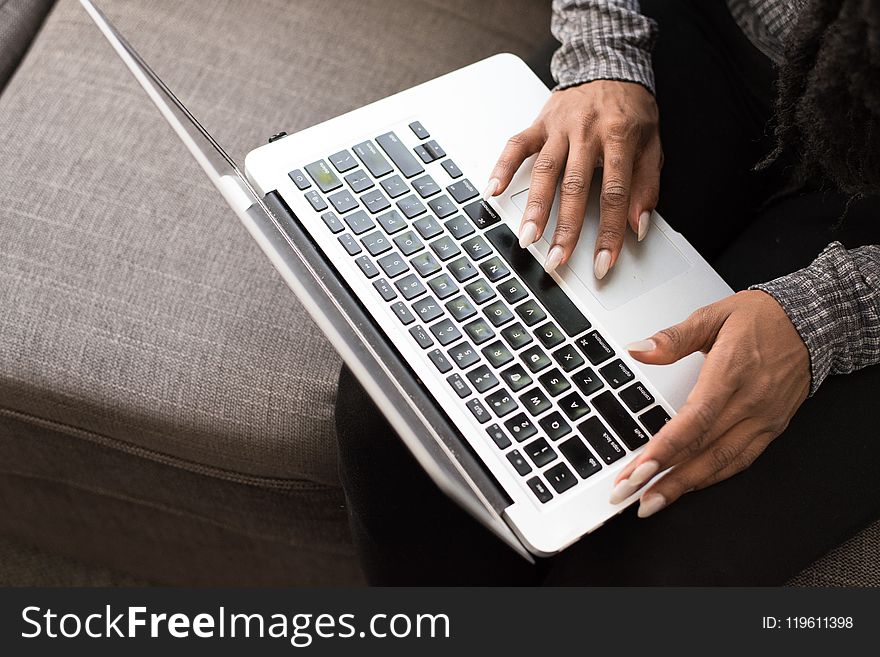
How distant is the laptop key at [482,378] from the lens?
2.08ft

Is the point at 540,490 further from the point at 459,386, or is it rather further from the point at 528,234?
the point at 528,234

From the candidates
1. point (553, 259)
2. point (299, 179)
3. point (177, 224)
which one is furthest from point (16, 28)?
point (553, 259)

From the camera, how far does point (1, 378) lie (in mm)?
832

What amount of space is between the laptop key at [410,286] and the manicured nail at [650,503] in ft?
0.75

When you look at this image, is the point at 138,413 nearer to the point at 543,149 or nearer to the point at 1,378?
the point at 1,378

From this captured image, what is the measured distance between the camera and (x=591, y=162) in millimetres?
742

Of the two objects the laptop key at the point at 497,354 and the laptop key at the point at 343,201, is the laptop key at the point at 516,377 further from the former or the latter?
the laptop key at the point at 343,201

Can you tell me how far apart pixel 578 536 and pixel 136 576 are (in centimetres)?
76

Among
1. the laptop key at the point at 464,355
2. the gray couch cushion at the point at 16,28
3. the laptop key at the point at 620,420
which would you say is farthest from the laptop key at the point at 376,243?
the gray couch cushion at the point at 16,28

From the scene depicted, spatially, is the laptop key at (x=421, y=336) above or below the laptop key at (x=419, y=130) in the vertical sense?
below

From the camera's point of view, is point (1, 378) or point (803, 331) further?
point (1, 378)

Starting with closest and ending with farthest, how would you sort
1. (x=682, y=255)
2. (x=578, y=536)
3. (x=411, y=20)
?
(x=578, y=536)
(x=682, y=255)
(x=411, y=20)

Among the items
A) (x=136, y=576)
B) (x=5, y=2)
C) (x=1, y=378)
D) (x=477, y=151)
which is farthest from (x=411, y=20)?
(x=136, y=576)

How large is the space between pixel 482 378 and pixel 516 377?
0.08 feet
